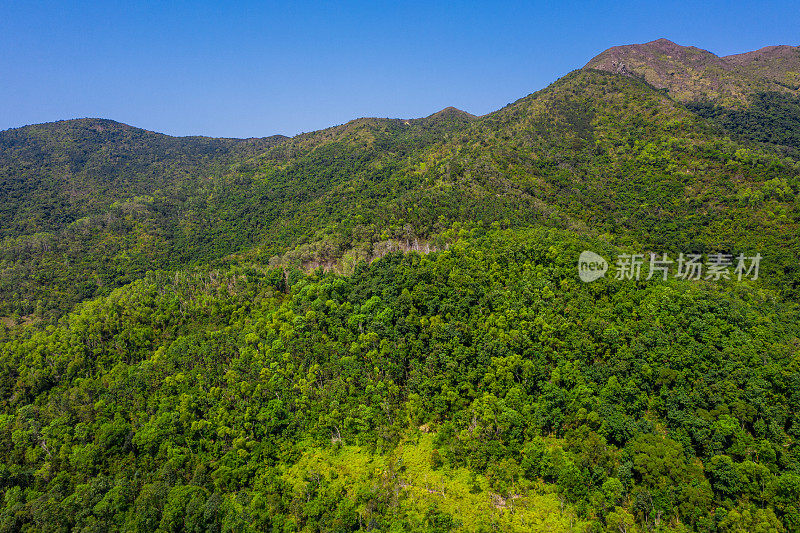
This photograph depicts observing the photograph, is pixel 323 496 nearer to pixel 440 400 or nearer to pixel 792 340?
pixel 440 400

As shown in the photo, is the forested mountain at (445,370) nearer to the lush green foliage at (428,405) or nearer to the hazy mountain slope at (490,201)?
the lush green foliage at (428,405)

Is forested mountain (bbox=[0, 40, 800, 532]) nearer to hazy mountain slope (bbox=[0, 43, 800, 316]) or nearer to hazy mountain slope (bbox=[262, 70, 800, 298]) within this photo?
hazy mountain slope (bbox=[262, 70, 800, 298])

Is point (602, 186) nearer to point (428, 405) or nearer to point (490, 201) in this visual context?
point (490, 201)

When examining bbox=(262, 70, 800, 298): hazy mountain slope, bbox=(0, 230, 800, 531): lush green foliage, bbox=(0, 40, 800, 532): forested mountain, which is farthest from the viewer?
bbox=(262, 70, 800, 298): hazy mountain slope

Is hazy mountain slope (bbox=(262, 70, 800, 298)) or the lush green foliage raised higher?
hazy mountain slope (bbox=(262, 70, 800, 298))

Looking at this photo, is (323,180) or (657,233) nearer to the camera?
(657,233)

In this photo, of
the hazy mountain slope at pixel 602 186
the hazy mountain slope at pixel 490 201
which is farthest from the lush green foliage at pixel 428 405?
the hazy mountain slope at pixel 490 201

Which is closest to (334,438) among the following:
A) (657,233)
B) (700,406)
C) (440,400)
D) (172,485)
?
(440,400)

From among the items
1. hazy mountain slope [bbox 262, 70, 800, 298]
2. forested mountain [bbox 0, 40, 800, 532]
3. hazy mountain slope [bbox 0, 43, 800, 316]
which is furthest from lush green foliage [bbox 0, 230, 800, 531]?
hazy mountain slope [bbox 0, 43, 800, 316]
